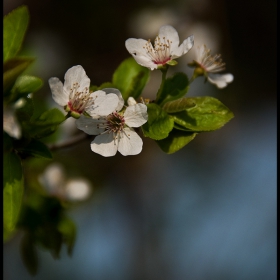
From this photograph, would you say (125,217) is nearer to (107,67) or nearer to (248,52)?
(107,67)

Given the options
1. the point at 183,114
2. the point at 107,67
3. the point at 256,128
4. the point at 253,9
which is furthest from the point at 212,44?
the point at 183,114

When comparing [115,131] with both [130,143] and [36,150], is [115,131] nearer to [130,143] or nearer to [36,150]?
[130,143]

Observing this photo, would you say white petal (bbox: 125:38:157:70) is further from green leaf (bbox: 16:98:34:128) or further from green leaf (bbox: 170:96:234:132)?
green leaf (bbox: 16:98:34:128)

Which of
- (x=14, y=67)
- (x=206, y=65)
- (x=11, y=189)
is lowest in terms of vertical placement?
(x=11, y=189)

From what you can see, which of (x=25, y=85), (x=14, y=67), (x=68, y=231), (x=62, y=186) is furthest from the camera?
(x=62, y=186)

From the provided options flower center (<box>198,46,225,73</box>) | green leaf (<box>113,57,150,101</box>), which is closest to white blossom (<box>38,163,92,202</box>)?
green leaf (<box>113,57,150,101</box>)

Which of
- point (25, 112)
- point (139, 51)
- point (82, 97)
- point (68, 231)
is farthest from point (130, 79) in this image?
point (68, 231)
